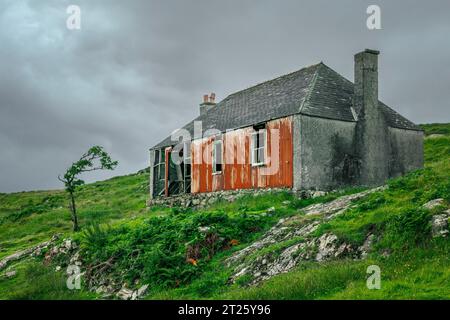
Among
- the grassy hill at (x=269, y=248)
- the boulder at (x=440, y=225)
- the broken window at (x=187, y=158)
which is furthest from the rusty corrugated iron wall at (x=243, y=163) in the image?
the boulder at (x=440, y=225)

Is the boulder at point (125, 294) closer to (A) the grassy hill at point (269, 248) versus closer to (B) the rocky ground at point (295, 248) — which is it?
(A) the grassy hill at point (269, 248)

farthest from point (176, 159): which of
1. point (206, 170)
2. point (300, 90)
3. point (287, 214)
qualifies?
point (287, 214)

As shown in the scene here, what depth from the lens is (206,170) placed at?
32344 mm

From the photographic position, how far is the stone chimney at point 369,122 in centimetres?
2717

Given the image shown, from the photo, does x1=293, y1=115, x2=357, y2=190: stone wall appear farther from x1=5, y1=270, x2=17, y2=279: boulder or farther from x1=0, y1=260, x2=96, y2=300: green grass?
x1=5, y1=270, x2=17, y2=279: boulder

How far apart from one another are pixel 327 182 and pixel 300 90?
574 cm

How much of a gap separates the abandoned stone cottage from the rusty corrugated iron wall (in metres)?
0.05

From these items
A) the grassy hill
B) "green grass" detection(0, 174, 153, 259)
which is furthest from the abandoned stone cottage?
"green grass" detection(0, 174, 153, 259)

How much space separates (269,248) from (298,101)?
12.1 metres

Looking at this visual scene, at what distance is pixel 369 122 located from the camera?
27.6m

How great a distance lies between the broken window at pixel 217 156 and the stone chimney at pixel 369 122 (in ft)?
27.3

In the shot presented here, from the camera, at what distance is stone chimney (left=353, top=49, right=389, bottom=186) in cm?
2717

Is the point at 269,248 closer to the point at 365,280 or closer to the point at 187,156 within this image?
the point at 365,280
